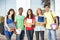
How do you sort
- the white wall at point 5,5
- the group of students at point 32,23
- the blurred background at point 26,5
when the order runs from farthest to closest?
the white wall at point 5,5 < the blurred background at point 26,5 < the group of students at point 32,23

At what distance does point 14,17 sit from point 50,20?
5.00 ft

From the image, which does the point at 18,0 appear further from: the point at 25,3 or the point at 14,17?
the point at 14,17

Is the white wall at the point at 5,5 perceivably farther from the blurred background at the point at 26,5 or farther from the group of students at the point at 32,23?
the group of students at the point at 32,23

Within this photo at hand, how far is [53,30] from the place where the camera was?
956cm

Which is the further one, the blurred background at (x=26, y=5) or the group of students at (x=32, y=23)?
the blurred background at (x=26, y=5)

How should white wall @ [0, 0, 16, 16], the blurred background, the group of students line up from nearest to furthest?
the group of students < the blurred background < white wall @ [0, 0, 16, 16]

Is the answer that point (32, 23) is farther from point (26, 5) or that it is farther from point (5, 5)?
point (5, 5)

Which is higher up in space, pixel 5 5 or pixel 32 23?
pixel 5 5

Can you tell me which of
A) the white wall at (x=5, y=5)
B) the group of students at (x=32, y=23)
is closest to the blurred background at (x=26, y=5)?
the white wall at (x=5, y=5)

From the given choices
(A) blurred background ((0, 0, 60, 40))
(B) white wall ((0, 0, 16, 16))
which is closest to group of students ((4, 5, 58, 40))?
(A) blurred background ((0, 0, 60, 40))

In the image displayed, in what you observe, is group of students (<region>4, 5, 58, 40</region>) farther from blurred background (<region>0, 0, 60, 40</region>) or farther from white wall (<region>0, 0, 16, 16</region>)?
white wall (<region>0, 0, 16, 16</region>)

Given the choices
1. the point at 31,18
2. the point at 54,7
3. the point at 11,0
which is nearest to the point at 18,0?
the point at 11,0

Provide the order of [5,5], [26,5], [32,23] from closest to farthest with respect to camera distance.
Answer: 1. [32,23]
2. [26,5]
3. [5,5]

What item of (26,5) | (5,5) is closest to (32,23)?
(26,5)
